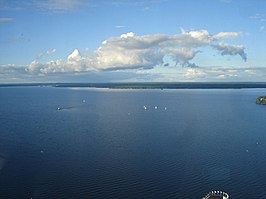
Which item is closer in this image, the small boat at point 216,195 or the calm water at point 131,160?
the small boat at point 216,195

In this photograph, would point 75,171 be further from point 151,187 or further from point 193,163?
point 193,163

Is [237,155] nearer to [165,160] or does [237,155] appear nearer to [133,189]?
[165,160]

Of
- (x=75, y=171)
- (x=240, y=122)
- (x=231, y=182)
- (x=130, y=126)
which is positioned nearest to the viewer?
(x=231, y=182)

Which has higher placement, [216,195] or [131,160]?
[131,160]

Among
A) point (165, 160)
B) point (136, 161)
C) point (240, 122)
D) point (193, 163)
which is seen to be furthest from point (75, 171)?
point (240, 122)

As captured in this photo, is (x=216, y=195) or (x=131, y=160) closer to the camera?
(x=216, y=195)

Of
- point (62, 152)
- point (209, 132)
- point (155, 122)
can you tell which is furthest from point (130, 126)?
point (62, 152)

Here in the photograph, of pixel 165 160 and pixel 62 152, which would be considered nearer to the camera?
pixel 165 160

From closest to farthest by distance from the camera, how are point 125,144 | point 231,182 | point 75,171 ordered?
point 231,182 < point 75,171 < point 125,144

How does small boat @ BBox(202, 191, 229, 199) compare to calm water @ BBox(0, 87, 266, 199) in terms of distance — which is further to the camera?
calm water @ BBox(0, 87, 266, 199)
